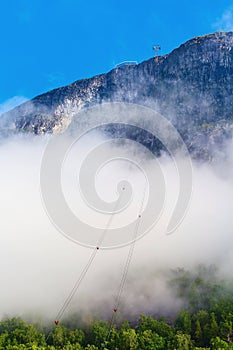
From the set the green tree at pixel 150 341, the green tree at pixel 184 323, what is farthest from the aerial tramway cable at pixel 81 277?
the green tree at pixel 184 323

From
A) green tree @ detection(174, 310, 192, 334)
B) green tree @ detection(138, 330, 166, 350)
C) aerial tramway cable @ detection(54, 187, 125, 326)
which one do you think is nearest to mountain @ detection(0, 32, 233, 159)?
aerial tramway cable @ detection(54, 187, 125, 326)

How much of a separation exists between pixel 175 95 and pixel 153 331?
115 m

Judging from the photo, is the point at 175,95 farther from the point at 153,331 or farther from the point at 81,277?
the point at 153,331

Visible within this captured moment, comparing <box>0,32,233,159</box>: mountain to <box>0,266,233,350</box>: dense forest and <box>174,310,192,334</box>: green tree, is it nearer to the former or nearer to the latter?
<box>0,266,233,350</box>: dense forest

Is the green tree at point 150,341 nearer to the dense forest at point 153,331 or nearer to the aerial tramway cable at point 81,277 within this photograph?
the dense forest at point 153,331

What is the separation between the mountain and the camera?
152875 mm

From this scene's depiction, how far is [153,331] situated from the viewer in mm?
67562

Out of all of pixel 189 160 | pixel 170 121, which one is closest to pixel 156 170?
pixel 189 160

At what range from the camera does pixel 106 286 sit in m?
98.7

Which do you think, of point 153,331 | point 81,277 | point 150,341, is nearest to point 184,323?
point 153,331

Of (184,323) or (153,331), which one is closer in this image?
(153,331)

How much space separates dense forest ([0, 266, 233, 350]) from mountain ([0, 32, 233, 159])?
246 feet

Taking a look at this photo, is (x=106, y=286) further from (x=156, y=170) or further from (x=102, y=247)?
(x=156, y=170)

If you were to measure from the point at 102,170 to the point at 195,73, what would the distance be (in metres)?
59.5
